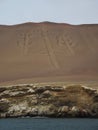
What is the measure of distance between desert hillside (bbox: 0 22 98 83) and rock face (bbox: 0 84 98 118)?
3782 centimetres

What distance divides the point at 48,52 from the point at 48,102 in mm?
57662

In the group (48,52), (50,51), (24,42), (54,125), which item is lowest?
(54,125)

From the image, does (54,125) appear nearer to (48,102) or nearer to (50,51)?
(48,102)

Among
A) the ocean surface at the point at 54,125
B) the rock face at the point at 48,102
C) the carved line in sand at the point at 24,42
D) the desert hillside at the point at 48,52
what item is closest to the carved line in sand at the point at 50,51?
the desert hillside at the point at 48,52

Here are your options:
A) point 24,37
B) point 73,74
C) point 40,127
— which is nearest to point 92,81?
point 73,74

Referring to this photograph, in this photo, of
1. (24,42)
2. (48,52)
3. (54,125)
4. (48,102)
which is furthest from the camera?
(24,42)

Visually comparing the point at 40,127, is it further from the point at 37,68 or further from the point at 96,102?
the point at 37,68

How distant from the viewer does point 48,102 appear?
380 ft

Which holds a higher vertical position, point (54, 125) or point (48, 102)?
point (48, 102)

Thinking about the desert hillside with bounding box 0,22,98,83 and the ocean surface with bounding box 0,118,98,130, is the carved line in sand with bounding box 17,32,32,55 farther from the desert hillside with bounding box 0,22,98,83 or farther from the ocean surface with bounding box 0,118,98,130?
the ocean surface with bounding box 0,118,98,130

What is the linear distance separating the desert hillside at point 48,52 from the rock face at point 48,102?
37.8 m

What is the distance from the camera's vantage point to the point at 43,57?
16988 centimetres

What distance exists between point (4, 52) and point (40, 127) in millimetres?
79447

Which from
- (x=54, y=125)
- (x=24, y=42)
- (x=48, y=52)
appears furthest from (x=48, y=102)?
(x=24, y=42)
